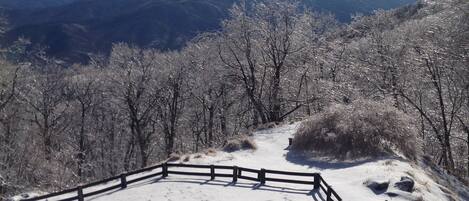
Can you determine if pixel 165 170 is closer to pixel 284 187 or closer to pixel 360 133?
pixel 284 187

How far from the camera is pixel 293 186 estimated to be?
19.6m

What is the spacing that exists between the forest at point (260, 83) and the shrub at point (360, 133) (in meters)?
1.40

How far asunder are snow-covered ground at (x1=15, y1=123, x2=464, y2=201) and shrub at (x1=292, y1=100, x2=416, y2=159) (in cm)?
104

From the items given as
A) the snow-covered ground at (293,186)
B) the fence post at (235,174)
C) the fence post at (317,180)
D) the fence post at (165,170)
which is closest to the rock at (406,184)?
the snow-covered ground at (293,186)

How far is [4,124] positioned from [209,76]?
19.3m

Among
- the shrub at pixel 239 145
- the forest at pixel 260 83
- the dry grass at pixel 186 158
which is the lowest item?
the dry grass at pixel 186 158

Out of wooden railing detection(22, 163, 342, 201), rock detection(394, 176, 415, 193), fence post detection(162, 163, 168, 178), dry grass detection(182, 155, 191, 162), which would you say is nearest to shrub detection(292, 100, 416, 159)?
wooden railing detection(22, 163, 342, 201)

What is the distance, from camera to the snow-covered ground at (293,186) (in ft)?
59.8

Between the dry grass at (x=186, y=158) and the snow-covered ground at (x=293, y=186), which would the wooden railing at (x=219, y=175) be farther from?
the dry grass at (x=186, y=158)

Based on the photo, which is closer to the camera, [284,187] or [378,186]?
[378,186]

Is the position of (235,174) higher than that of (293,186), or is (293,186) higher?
(235,174)

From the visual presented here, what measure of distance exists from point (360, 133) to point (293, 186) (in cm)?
529

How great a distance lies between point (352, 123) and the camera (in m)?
A: 23.8

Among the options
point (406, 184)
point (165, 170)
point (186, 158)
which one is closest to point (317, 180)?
point (406, 184)
